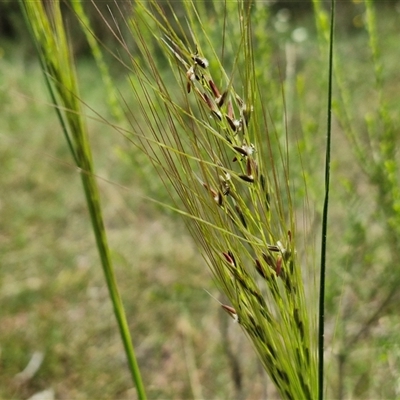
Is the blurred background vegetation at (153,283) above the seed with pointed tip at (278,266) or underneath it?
above

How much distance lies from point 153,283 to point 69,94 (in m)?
1.96

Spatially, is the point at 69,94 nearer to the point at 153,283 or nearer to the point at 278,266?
the point at 278,266

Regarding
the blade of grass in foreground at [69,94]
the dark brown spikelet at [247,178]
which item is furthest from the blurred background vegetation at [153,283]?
the dark brown spikelet at [247,178]

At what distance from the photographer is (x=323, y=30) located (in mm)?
1022

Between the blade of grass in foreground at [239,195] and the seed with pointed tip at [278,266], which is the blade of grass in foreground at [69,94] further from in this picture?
the seed with pointed tip at [278,266]

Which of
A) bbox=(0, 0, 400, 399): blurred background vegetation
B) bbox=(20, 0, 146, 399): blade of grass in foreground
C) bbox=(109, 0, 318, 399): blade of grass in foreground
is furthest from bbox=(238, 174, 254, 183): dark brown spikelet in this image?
bbox=(0, 0, 400, 399): blurred background vegetation

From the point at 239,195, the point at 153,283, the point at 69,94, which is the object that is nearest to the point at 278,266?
the point at 239,195

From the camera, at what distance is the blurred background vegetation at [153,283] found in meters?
1.31

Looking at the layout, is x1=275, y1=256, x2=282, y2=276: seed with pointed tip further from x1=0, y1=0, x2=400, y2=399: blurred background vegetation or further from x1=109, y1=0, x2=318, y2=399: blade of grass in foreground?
x1=0, y1=0, x2=400, y2=399: blurred background vegetation

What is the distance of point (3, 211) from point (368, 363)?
2373 millimetres

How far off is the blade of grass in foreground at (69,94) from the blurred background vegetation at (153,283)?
25cm

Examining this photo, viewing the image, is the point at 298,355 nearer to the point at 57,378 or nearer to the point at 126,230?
the point at 57,378

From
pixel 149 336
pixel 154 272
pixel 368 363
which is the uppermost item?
pixel 154 272

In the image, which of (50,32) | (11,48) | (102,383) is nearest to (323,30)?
(50,32)
